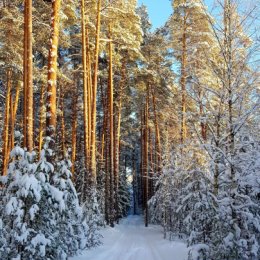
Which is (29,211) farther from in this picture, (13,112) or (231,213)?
(13,112)

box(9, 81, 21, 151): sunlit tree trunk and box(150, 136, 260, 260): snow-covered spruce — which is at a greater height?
box(9, 81, 21, 151): sunlit tree trunk

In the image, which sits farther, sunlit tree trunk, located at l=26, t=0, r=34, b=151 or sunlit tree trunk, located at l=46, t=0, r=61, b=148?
sunlit tree trunk, located at l=46, t=0, r=61, b=148

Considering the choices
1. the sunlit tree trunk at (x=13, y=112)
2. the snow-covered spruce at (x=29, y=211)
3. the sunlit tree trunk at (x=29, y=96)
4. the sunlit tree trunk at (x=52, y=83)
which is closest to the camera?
the snow-covered spruce at (x=29, y=211)

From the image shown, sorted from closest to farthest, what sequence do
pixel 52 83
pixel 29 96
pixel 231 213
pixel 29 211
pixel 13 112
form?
1. pixel 231 213
2. pixel 29 211
3. pixel 29 96
4. pixel 52 83
5. pixel 13 112

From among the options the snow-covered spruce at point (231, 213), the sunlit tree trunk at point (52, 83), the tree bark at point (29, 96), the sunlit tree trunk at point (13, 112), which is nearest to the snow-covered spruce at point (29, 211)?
the tree bark at point (29, 96)

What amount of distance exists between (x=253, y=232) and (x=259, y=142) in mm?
1819

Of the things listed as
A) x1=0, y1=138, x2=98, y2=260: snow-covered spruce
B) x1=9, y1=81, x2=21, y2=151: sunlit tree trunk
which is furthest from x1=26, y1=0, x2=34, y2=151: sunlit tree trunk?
x1=9, y1=81, x2=21, y2=151: sunlit tree trunk

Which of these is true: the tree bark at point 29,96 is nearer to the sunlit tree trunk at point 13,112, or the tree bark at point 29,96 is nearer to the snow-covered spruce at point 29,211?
the snow-covered spruce at point 29,211

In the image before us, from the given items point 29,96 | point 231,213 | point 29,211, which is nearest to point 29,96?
point 29,96

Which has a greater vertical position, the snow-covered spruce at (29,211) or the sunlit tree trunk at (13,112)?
the sunlit tree trunk at (13,112)

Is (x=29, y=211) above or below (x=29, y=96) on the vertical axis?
below

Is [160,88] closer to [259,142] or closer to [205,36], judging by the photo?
[205,36]

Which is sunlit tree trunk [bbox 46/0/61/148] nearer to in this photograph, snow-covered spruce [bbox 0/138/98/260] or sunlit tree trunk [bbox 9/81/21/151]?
snow-covered spruce [bbox 0/138/98/260]

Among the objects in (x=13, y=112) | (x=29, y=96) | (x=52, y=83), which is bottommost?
(x=29, y=96)
